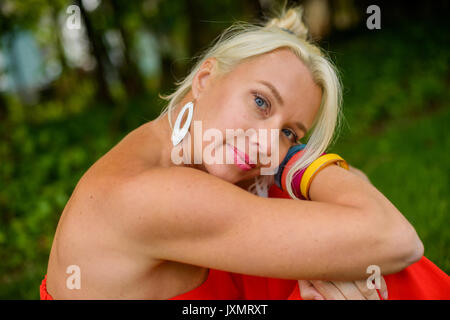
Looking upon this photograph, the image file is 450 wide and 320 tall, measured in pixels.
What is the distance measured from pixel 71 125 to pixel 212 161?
6328 millimetres

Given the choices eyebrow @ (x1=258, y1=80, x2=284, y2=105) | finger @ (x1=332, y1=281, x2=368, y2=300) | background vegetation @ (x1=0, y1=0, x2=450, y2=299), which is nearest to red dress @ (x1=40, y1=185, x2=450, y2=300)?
finger @ (x1=332, y1=281, x2=368, y2=300)

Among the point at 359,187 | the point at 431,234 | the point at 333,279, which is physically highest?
the point at 359,187

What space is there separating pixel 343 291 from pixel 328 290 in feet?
0.19

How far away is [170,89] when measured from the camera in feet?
32.1

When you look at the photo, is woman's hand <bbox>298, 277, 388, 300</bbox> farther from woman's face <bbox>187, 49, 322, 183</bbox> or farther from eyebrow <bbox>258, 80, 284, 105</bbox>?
eyebrow <bbox>258, 80, 284, 105</bbox>

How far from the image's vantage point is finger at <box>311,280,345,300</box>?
1600 millimetres

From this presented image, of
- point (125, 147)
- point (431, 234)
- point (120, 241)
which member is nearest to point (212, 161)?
point (125, 147)

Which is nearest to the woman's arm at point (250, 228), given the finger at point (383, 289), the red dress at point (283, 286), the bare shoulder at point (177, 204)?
the bare shoulder at point (177, 204)

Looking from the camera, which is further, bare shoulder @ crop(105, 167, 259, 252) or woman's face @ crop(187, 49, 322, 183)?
woman's face @ crop(187, 49, 322, 183)

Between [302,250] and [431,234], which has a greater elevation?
[302,250]

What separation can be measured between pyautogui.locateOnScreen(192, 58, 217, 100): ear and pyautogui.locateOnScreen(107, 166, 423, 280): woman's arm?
676 mm

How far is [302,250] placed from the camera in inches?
56.6
